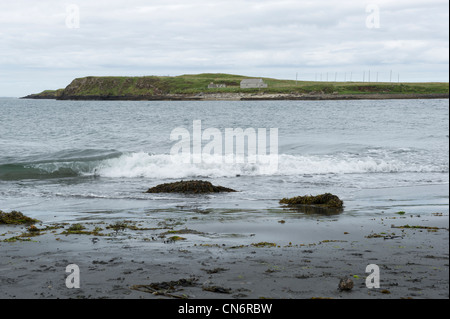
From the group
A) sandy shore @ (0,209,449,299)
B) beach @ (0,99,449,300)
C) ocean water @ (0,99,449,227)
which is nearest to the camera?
sandy shore @ (0,209,449,299)

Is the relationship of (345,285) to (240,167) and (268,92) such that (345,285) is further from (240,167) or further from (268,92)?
(268,92)

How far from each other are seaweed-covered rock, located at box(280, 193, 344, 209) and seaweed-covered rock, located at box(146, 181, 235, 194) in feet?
10.2

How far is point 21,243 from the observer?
8.57m

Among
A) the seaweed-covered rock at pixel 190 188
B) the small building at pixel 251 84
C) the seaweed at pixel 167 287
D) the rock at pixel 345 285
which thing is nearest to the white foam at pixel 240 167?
the seaweed-covered rock at pixel 190 188

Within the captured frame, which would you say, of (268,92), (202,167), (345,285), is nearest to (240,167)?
(202,167)

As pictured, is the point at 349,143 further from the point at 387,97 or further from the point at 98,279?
the point at 387,97

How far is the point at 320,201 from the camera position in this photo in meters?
12.5

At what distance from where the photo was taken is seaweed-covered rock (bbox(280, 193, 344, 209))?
1214cm

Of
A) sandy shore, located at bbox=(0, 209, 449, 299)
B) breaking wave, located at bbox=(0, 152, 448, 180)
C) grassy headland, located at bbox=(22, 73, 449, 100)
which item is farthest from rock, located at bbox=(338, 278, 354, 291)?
grassy headland, located at bbox=(22, 73, 449, 100)

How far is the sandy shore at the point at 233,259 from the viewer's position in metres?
5.80

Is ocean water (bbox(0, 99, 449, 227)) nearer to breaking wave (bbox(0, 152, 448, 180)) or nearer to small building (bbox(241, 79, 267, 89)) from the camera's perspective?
breaking wave (bbox(0, 152, 448, 180))

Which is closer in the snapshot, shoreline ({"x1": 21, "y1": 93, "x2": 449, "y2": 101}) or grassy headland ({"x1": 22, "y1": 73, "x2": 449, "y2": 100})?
shoreline ({"x1": 21, "y1": 93, "x2": 449, "y2": 101})
